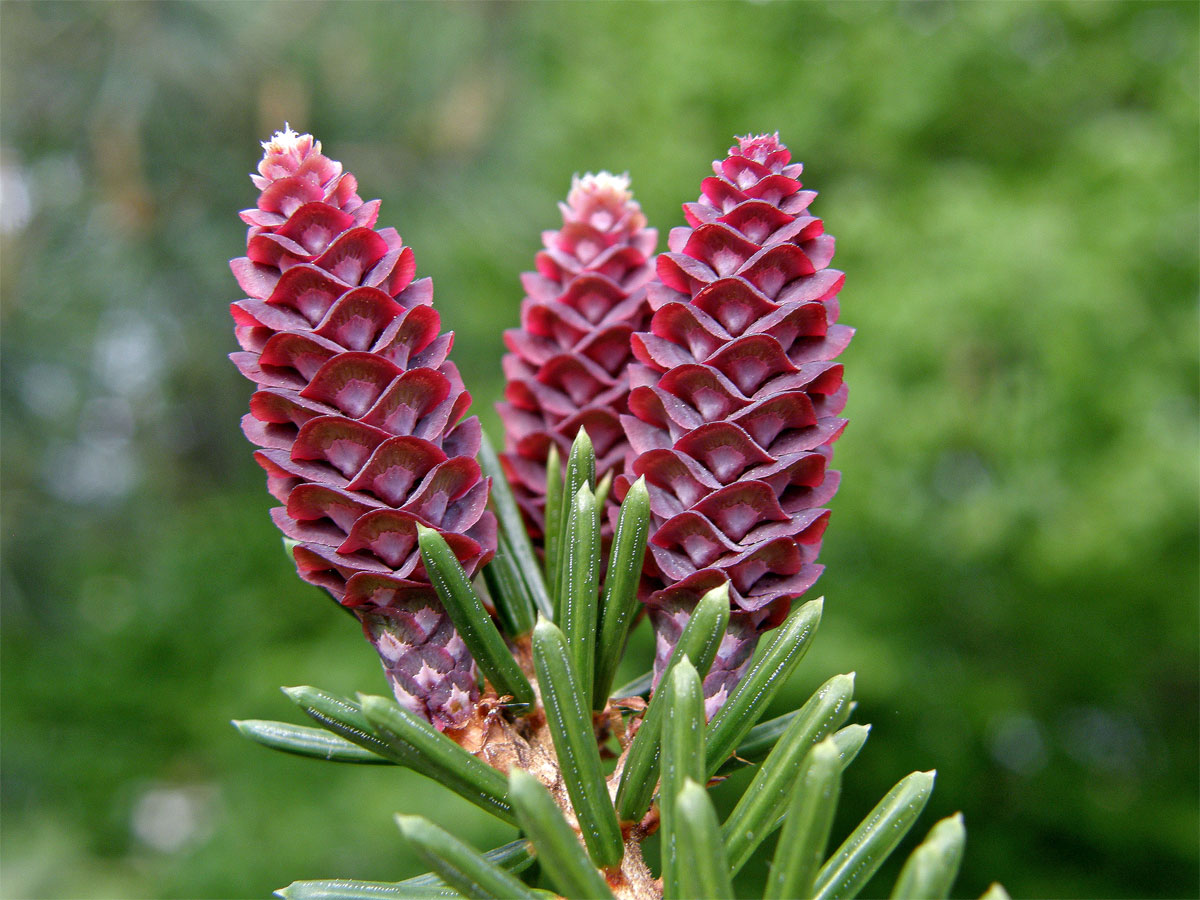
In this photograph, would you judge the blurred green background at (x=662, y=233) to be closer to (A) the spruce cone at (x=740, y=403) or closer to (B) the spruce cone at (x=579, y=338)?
(B) the spruce cone at (x=579, y=338)

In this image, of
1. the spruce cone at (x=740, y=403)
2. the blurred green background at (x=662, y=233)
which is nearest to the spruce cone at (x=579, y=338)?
the spruce cone at (x=740, y=403)

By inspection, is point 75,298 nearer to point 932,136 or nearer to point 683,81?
point 683,81

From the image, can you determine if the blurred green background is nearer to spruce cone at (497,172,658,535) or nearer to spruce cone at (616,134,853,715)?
spruce cone at (497,172,658,535)

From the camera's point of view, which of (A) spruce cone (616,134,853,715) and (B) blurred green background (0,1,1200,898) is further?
(B) blurred green background (0,1,1200,898)

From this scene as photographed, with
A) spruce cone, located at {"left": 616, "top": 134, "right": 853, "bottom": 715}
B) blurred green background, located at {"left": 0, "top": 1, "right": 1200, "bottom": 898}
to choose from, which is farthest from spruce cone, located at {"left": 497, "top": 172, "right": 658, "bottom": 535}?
blurred green background, located at {"left": 0, "top": 1, "right": 1200, "bottom": 898}

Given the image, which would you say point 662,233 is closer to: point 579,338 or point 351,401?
point 579,338

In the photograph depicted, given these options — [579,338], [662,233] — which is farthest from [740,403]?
[662,233]
